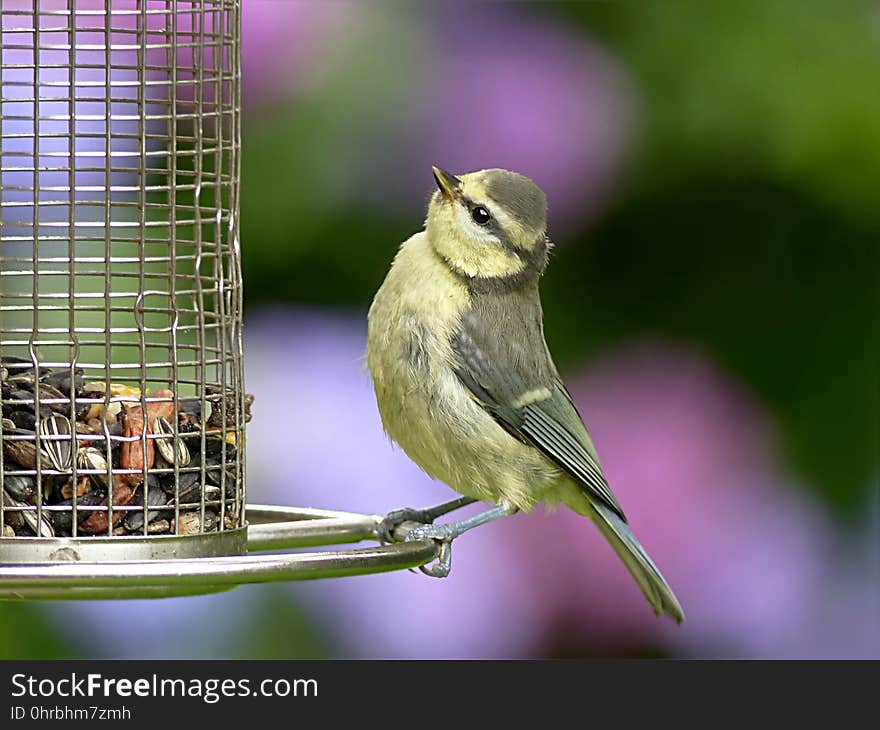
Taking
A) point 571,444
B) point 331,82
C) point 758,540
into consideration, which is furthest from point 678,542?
point 331,82

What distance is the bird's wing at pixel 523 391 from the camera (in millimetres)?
4949

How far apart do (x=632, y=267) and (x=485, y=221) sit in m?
2.09

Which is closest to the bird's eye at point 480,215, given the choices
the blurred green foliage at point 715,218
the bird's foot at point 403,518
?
the bird's foot at point 403,518

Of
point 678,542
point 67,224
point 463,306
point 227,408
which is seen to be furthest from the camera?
point 678,542

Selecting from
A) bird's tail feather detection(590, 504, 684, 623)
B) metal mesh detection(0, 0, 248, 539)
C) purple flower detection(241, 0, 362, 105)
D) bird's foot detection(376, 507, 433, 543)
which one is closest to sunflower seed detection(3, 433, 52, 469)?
metal mesh detection(0, 0, 248, 539)

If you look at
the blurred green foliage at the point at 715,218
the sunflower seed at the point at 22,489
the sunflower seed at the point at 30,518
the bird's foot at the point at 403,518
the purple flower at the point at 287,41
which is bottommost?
the bird's foot at the point at 403,518

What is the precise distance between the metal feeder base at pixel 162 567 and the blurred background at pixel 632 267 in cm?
240

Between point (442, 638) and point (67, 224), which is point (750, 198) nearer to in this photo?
point (442, 638)

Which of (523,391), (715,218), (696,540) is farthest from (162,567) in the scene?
(715,218)

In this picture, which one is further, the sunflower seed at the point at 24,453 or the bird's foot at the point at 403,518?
the bird's foot at the point at 403,518

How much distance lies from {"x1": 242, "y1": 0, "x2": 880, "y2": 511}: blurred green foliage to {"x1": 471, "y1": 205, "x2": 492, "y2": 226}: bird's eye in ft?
6.53

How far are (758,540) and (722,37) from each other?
7.09 feet

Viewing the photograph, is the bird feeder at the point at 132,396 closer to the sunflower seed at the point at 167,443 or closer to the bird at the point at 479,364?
the sunflower seed at the point at 167,443

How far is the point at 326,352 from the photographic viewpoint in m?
6.96
